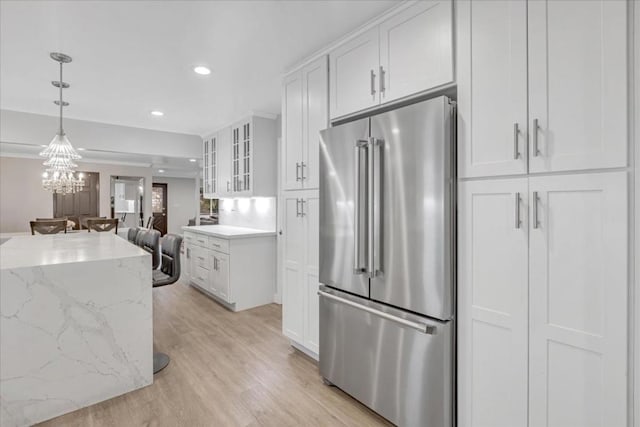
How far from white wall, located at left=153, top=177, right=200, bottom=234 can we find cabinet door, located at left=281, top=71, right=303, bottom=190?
9050 mm

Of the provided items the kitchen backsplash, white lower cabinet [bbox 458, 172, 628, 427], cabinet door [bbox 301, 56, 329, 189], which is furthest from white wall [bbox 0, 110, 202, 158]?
white lower cabinet [bbox 458, 172, 628, 427]

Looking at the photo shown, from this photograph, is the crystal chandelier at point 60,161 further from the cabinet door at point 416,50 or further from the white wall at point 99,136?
the cabinet door at point 416,50

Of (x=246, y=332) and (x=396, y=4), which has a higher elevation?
(x=396, y=4)

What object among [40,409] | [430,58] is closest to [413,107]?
[430,58]

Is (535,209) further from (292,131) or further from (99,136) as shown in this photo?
(99,136)

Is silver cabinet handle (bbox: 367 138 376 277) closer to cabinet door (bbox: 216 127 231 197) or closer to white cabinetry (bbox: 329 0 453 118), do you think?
white cabinetry (bbox: 329 0 453 118)

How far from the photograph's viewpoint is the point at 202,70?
3.01m

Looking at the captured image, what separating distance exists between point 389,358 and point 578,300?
1004mm

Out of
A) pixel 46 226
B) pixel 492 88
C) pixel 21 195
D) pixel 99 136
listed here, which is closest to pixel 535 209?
pixel 492 88

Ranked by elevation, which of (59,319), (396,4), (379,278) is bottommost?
(59,319)

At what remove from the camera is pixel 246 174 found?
447 centimetres

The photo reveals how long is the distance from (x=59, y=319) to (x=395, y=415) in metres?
2.20

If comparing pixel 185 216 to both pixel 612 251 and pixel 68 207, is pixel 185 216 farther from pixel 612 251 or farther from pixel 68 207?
pixel 612 251

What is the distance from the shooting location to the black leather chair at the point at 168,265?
9.82 feet
